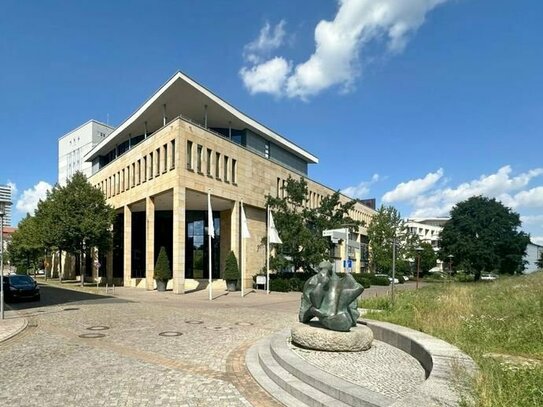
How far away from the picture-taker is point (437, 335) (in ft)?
32.0

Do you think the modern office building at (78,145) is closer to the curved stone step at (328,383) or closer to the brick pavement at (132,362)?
the brick pavement at (132,362)

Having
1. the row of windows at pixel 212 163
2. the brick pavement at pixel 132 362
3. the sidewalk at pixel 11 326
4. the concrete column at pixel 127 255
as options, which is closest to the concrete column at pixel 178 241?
the row of windows at pixel 212 163

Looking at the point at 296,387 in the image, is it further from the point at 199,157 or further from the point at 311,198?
the point at 311,198

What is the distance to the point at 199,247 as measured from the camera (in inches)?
1594

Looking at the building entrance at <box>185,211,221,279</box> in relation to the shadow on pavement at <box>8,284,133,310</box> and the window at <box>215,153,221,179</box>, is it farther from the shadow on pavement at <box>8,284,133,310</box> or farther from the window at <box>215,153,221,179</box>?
the shadow on pavement at <box>8,284,133,310</box>

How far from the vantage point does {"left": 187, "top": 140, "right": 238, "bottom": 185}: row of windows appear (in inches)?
1272

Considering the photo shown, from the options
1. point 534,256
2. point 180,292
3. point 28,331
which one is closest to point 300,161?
point 180,292

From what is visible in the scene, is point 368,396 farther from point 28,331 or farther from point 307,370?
point 28,331

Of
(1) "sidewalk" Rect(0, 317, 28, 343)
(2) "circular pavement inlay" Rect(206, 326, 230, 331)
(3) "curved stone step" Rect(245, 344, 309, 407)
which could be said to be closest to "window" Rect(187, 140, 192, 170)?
(1) "sidewalk" Rect(0, 317, 28, 343)

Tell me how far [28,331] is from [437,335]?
38.6ft

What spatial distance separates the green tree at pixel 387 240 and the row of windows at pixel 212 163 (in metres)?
33.9

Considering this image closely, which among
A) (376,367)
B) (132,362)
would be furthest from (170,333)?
(376,367)

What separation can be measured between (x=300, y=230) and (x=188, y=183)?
9.54 metres

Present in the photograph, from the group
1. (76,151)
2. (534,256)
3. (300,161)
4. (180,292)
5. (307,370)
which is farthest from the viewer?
(534,256)
